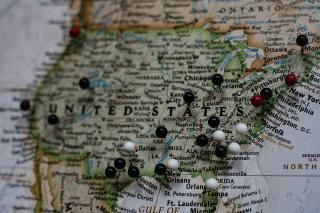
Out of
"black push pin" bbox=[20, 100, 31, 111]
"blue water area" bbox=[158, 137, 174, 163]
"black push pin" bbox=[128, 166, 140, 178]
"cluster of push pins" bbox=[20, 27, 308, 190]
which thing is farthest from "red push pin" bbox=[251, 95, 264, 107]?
"black push pin" bbox=[20, 100, 31, 111]

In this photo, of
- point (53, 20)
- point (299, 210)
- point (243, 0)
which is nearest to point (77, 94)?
point (53, 20)

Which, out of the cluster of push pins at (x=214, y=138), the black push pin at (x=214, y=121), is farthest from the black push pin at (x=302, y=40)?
the black push pin at (x=214, y=121)

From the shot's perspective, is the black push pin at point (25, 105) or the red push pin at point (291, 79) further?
the black push pin at point (25, 105)

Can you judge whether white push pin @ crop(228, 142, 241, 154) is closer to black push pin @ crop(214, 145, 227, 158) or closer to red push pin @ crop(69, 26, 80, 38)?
black push pin @ crop(214, 145, 227, 158)

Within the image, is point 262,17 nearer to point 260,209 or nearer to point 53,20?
point 260,209

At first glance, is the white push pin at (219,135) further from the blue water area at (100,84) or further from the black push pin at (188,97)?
the blue water area at (100,84)

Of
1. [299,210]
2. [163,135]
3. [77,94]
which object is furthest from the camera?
[77,94]

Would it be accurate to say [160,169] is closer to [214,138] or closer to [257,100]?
[214,138]
